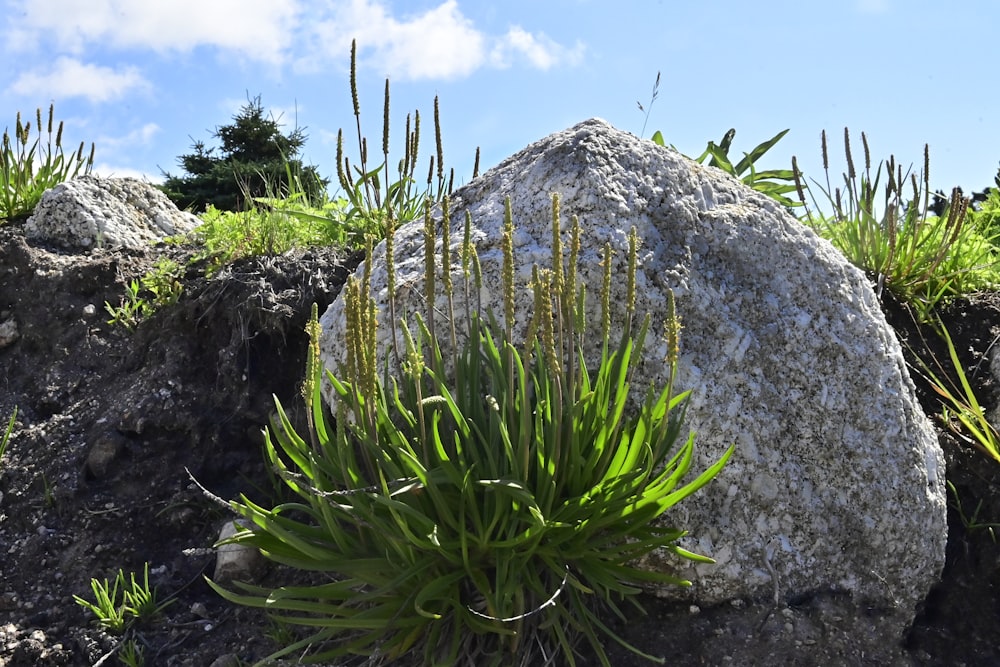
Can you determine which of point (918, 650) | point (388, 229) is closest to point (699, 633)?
point (918, 650)

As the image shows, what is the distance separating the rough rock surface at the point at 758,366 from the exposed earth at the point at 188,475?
0.18 m

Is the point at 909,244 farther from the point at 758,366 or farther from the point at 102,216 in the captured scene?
the point at 102,216

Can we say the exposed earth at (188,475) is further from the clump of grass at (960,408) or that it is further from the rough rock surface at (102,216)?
the rough rock surface at (102,216)

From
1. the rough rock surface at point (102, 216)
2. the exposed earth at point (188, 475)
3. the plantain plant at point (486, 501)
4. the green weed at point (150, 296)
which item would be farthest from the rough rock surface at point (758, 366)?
the rough rock surface at point (102, 216)

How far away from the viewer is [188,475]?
14.2 ft

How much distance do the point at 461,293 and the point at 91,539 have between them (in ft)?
6.97

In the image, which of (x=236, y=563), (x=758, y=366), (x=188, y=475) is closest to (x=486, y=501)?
(x=758, y=366)

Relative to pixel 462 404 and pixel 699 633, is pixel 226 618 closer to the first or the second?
pixel 462 404

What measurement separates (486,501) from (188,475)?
2176 mm

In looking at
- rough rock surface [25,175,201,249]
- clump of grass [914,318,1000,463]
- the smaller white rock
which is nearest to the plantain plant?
the smaller white rock

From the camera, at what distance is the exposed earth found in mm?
3168

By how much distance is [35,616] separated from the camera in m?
3.71

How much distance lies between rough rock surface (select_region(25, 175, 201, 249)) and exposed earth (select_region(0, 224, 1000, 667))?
312 mm

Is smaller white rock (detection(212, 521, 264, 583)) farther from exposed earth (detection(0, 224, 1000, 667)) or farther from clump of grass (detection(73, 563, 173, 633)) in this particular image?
clump of grass (detection(73, 563, 173, 633))
